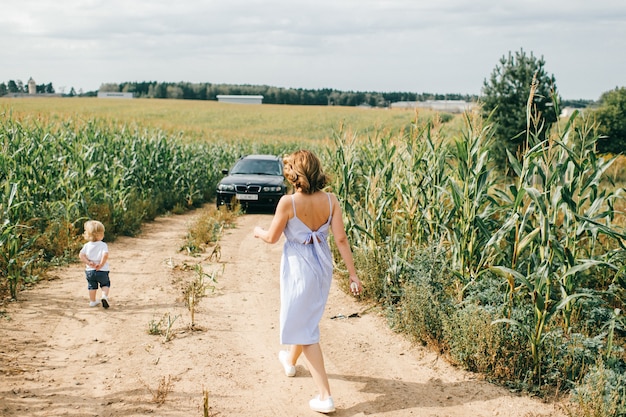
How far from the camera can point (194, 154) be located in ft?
65.0

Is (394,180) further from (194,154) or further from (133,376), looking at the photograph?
(194,154)

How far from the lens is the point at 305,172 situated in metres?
4.39

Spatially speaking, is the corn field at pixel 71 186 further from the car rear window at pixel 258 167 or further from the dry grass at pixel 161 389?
the dry grass at pixel 161 389

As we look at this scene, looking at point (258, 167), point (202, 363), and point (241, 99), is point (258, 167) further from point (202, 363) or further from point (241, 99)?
point (241, 99)

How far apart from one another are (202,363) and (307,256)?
1.71 metres

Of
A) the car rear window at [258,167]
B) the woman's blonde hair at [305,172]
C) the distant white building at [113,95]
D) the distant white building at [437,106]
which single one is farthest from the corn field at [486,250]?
the distant white building at [113,95]

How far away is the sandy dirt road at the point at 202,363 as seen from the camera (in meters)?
4.54

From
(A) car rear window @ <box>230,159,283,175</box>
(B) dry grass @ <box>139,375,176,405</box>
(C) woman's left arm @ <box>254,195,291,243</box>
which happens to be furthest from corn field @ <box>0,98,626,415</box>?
(A) car rear window @ <box>230,159,283,175</box>

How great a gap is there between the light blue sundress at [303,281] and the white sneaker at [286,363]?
713 millimetres

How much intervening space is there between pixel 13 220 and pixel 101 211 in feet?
7.39

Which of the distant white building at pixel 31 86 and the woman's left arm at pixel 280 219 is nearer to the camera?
the woman's left arm at pixel 280 219

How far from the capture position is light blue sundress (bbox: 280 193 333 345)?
14.7 feet

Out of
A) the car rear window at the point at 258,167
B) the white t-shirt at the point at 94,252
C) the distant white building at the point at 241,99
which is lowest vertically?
the white t-shirt at the point at 94,252

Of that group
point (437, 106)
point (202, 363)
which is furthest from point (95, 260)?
point (437, 106)
